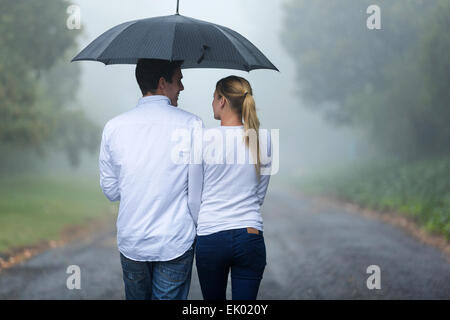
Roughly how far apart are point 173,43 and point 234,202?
126cm

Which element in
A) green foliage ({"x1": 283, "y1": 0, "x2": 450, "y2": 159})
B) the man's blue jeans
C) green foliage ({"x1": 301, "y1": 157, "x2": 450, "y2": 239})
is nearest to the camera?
the man's blue jeans

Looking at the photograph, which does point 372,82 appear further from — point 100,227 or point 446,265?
point 446,265

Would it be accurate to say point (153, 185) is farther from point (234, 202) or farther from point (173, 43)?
point (173, 43)

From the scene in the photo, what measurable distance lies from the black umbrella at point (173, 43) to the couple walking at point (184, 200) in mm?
502

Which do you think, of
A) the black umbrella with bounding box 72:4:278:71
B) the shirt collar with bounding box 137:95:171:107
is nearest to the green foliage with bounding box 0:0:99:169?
the black umbrella with bounding box 72:4:278:71

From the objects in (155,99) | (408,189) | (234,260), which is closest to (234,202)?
(234,260)

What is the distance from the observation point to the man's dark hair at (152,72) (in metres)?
3.27

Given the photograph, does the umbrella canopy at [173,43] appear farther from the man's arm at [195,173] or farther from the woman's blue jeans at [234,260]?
the woman's blue jeans at [234,260]

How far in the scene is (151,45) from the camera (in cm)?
356

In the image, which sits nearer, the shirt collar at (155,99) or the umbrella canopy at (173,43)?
the shirt collar at (155,99)

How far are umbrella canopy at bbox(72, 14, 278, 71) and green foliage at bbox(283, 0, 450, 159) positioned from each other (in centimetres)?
1239

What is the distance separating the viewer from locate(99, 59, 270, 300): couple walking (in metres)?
3.05

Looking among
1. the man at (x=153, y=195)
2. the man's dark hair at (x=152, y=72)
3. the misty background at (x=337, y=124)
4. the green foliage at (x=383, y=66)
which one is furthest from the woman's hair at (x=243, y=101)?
the green foliage at (x=383, y=66)

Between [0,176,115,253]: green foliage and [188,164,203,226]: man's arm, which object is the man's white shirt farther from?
[0,176,115,253]: green foliage
